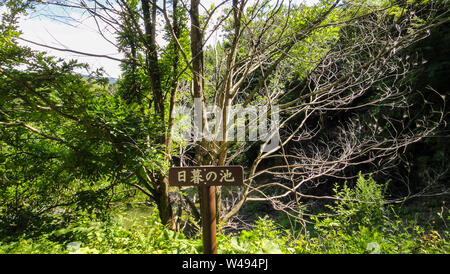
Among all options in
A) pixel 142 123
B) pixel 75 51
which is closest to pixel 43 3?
pixel 75 51

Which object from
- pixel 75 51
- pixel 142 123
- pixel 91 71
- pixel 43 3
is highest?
pixel 43 3

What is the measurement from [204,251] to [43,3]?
3154mm

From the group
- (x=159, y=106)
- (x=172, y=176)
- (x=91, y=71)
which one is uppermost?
(x=91, y=71)

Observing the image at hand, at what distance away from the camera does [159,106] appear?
3.32 meters

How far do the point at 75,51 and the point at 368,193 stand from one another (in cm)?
561

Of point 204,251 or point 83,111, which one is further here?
point 83,111

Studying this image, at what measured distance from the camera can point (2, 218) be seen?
8.43ft

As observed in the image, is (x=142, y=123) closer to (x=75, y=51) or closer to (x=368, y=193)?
(x=75, y=51)

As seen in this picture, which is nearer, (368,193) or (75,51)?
(75,51)

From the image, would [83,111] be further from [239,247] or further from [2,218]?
[239,247]

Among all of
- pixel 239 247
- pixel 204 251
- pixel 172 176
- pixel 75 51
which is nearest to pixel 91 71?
pixel 75 51

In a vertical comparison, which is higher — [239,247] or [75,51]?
[75,51]
